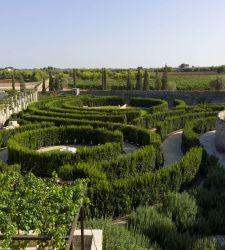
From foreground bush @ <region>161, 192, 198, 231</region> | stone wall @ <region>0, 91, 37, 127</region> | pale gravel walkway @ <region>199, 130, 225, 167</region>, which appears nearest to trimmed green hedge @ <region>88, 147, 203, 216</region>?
foreground bush @ <region>161, 192, 198, 231</region>

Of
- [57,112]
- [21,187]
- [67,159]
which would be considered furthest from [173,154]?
[21,187]

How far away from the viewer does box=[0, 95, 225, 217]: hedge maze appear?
45.4 feet

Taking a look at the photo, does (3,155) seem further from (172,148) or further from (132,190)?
(132,190)

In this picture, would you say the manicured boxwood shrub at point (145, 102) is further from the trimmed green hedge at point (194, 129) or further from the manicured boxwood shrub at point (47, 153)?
the manicured boxwood shrub at point (47, 153)

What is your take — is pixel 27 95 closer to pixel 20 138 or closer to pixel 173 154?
pixel 20 138

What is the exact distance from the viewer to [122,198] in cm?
1366

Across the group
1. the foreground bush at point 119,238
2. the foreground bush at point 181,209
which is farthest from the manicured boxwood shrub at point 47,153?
the foreground bush at point 119,238

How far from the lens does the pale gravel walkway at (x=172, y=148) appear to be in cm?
2152

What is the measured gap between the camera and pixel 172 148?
80.7 feet

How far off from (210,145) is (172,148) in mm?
2510

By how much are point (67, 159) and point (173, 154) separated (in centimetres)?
761

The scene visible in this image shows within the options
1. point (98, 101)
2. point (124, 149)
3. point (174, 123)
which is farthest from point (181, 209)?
point (98, 101)

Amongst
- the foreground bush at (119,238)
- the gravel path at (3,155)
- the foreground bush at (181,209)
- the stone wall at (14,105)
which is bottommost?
the gravel path at (3,155)

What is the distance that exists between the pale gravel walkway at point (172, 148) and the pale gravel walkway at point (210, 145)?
1.67 m
